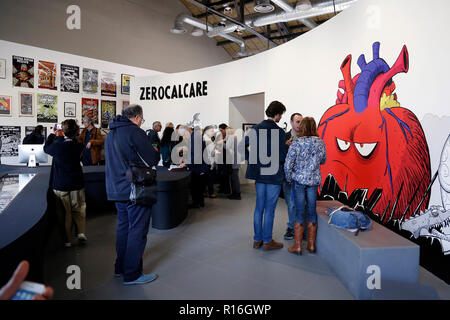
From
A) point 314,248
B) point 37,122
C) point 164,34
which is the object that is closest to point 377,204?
point 314,248

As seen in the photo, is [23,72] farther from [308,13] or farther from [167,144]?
[308,13]

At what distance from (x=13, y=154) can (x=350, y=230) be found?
7617 mm

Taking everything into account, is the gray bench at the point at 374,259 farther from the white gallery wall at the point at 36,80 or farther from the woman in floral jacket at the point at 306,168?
the white gallery wall at the point at 36,80

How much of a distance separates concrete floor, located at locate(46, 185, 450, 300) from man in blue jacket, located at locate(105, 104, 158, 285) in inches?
8.6

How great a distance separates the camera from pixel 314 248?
134 inches

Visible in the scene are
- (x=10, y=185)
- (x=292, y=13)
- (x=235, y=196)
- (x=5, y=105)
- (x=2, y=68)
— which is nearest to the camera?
(x=10, y=185)

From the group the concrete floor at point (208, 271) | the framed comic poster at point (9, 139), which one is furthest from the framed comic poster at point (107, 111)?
the concrete floor at point (208, 271)

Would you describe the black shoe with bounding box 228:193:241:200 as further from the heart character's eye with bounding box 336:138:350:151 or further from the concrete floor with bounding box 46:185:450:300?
the heart character's eye with bounding box 336:138:350:151

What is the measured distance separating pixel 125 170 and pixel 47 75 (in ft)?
21.6

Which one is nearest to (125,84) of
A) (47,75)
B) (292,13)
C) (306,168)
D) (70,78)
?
(70,78)

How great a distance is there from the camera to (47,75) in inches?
302

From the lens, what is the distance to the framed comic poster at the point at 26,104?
7257mm
